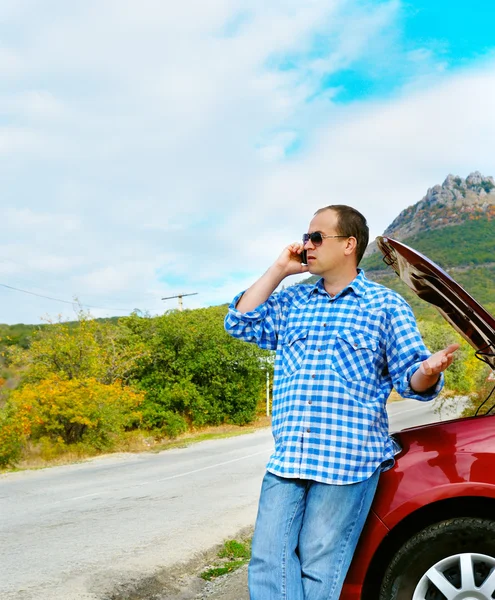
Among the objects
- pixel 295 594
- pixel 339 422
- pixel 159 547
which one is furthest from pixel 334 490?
pixel 159 547

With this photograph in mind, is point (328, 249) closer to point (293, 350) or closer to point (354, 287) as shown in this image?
point (354, 287)

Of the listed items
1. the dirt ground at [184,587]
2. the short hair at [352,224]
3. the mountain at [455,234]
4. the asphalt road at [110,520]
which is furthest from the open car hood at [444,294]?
the mountain at [455,234]

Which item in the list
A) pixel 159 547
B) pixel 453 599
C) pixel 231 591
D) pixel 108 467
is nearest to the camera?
pixel 453 599

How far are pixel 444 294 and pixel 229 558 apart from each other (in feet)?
13.0

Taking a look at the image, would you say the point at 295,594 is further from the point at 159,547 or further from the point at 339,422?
the point at 159,547

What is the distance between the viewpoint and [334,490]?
2.29m

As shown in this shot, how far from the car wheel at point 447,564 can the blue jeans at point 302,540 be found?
31cm

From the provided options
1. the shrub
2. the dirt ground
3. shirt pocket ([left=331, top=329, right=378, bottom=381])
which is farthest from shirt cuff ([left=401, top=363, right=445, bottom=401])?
the shrub

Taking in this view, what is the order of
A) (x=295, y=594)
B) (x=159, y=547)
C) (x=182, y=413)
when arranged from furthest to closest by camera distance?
(x=182, y=413), (x=159, y=547), (x=295, y=594)

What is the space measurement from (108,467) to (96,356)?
9.28 meters

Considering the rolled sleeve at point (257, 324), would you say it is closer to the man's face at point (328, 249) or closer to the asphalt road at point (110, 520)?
the man's face at point (328, 249)

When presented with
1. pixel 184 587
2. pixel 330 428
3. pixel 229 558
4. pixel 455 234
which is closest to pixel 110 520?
pixel 229 558

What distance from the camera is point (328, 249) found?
264 centimetres

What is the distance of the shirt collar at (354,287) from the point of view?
257 centimetres
